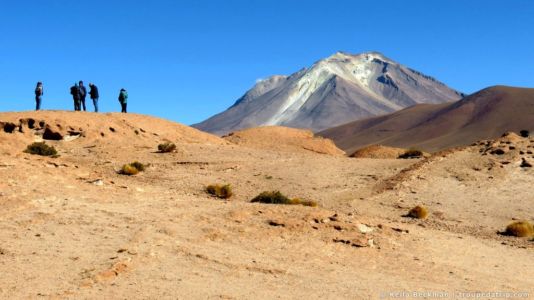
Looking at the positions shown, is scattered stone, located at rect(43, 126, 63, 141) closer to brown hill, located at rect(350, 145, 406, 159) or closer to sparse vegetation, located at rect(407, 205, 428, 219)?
sparse vegetation, located at rect(407, 205, 428, 219)

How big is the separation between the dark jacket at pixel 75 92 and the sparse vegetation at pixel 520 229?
2293 cm

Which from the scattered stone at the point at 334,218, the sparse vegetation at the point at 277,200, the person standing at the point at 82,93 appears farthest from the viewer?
the person standing at the point at 82,93

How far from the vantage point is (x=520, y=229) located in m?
16.6

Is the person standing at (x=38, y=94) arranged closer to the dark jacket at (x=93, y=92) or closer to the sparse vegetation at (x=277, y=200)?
the dark jacket at (x=93, y=92)

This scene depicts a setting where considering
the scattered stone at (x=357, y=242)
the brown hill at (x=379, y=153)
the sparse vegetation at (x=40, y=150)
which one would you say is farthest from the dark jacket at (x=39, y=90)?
Result: the scattered stone at (x=357, y=242)

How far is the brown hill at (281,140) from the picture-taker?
129ft

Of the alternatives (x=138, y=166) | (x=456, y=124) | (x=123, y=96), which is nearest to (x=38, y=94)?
(x=123, y=96)

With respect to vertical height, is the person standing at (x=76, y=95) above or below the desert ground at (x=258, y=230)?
above

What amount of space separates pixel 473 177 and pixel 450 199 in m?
2.95

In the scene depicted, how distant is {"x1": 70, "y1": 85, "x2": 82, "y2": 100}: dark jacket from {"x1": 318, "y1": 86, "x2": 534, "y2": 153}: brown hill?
10605 centimetres

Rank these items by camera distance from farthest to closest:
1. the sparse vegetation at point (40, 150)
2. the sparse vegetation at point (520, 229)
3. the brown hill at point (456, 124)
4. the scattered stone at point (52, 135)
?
the brown hill at point (456, 124), the scattered stone at point (52, 135), the sparse vegetation at point (40, 150), the sparse vegetation at point (520, 229)

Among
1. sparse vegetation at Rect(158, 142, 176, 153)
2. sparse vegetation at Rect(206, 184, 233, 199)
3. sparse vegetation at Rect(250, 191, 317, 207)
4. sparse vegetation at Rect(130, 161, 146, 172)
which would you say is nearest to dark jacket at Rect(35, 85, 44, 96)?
sparse vegetation at Rect(158, 142, 176, 153)

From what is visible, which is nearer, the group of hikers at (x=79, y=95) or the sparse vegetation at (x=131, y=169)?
the sparse vegetation at (x=131, y=169)

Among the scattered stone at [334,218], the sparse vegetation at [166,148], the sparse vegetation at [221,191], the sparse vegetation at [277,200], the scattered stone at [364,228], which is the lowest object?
the scattered stone at [364,228]
